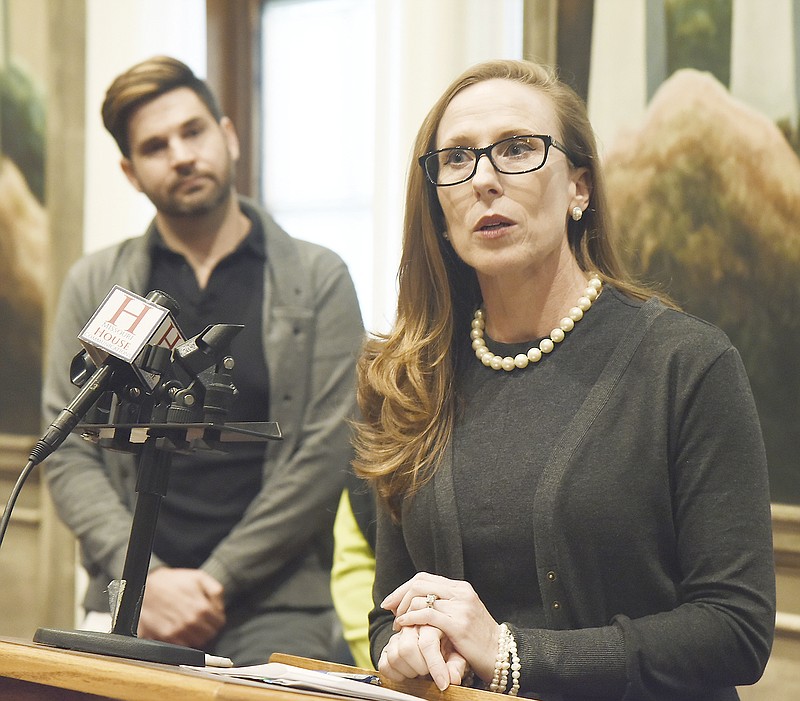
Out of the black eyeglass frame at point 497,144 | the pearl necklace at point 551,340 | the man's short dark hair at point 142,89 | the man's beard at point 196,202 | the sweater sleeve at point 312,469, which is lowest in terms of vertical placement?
the sweater sleeve at point 312,469

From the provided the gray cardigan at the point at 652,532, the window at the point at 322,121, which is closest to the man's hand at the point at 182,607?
the gray cardigan at the point at 652,532

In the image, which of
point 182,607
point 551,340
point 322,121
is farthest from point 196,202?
point 551,340

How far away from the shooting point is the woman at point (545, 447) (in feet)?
5.39

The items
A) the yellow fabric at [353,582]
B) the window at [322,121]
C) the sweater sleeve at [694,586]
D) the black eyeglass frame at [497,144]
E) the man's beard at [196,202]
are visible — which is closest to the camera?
the sweater sleeve at [694,586]

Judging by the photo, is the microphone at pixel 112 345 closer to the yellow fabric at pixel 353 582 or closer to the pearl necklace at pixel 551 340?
the pearl necklace at pixel 551 340

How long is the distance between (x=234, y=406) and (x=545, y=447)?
134 centimetres

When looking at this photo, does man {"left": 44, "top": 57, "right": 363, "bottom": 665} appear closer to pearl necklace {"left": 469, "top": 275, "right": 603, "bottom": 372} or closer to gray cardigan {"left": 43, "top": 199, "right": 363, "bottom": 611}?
gray cardigan {"left": 43, "top": 199, "right": 363, "bottom": 611}

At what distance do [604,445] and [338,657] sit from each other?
1.47 meters

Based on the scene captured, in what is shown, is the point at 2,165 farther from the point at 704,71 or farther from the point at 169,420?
the point at 169,420

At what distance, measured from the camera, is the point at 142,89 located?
3.25 metres

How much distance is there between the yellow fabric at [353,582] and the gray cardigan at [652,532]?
2.66 feet

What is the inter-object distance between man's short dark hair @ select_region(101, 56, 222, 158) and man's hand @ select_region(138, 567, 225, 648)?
1.32 meters

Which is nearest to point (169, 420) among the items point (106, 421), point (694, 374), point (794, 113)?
point (106, 421)

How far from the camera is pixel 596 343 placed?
194 centimetres
